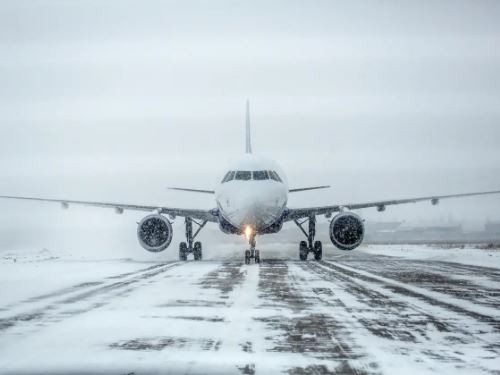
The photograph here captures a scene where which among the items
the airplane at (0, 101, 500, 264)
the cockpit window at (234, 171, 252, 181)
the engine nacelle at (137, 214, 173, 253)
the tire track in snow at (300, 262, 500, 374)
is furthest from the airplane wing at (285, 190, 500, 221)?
the tire track in snow at (300, 262, 500, 374)

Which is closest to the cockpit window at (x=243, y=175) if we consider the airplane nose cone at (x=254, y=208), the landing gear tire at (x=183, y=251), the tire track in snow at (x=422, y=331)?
the airplane nose cone at (x=254, y=208)

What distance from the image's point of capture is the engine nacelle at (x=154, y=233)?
76.8 feet

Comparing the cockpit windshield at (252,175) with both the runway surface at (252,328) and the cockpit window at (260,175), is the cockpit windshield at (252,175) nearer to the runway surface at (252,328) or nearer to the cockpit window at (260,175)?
the cockpit window at (260,175)

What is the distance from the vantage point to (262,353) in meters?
5.96

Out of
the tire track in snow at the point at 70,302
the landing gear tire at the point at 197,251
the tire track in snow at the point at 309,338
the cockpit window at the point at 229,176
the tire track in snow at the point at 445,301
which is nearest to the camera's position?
the tire track in snow at the point at 309,338

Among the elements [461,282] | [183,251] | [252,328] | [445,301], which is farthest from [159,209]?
[252,328]

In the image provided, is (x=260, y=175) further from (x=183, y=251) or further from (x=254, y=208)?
(x=183, y=251)

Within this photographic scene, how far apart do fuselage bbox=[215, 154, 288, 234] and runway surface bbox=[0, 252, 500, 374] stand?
748 centimetres

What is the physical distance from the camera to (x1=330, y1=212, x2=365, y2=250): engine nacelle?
78.4ft

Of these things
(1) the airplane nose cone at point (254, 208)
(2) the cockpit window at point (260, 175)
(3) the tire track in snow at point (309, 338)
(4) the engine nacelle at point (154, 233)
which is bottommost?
(3) the tire track in snow at point (309, 338)

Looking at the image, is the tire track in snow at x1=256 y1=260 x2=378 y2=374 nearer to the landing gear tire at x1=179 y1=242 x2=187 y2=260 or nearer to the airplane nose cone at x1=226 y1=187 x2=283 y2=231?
the airplane nose cone at x1=226 y1=187 x2=283 y2=231

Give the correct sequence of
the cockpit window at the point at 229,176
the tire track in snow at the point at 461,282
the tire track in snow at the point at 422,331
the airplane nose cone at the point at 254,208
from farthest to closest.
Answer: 1. the cockpit window at the point at 229,176
2. the airplane nose cone at the point at 254,208
3. the tire track in snow at the point at 461,282
4. the tire track in snow at the point at 422,331

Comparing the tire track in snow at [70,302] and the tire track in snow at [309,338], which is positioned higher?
the tire track in snow at [70,302]

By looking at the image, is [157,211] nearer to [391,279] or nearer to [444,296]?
[391,279]
